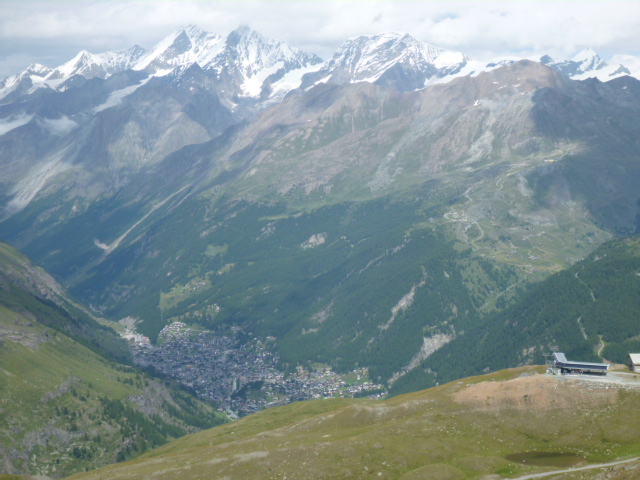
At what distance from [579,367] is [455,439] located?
41.7 meters

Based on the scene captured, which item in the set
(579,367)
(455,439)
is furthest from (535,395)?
(455,439)

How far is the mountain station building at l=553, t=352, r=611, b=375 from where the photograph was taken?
6265 inches

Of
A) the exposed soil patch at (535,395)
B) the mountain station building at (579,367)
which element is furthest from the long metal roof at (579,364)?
the exposed soil patch at (535,395)

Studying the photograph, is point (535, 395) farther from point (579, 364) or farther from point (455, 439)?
point (455, 439)

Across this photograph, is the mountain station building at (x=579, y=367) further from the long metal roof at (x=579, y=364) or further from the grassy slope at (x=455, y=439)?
the grassy slope at (x=455, y=439)

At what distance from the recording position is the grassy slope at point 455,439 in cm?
13100

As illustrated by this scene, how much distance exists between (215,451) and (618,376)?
10419cm

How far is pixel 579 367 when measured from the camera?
530 feet

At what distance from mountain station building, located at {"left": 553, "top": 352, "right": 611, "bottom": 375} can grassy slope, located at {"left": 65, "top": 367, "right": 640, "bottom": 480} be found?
7684mm

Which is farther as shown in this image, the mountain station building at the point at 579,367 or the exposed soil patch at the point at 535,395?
the mountain station building at the point at 579,367

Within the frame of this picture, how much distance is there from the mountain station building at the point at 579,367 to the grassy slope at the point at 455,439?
303 inches

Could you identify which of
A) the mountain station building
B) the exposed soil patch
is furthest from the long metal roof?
the exposed soil patch

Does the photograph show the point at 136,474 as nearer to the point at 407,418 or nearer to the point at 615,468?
the point at 407,418

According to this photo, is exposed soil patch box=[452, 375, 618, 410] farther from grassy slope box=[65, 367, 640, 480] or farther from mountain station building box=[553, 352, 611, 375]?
mountain station building box=[553, 352, 611, 375]
